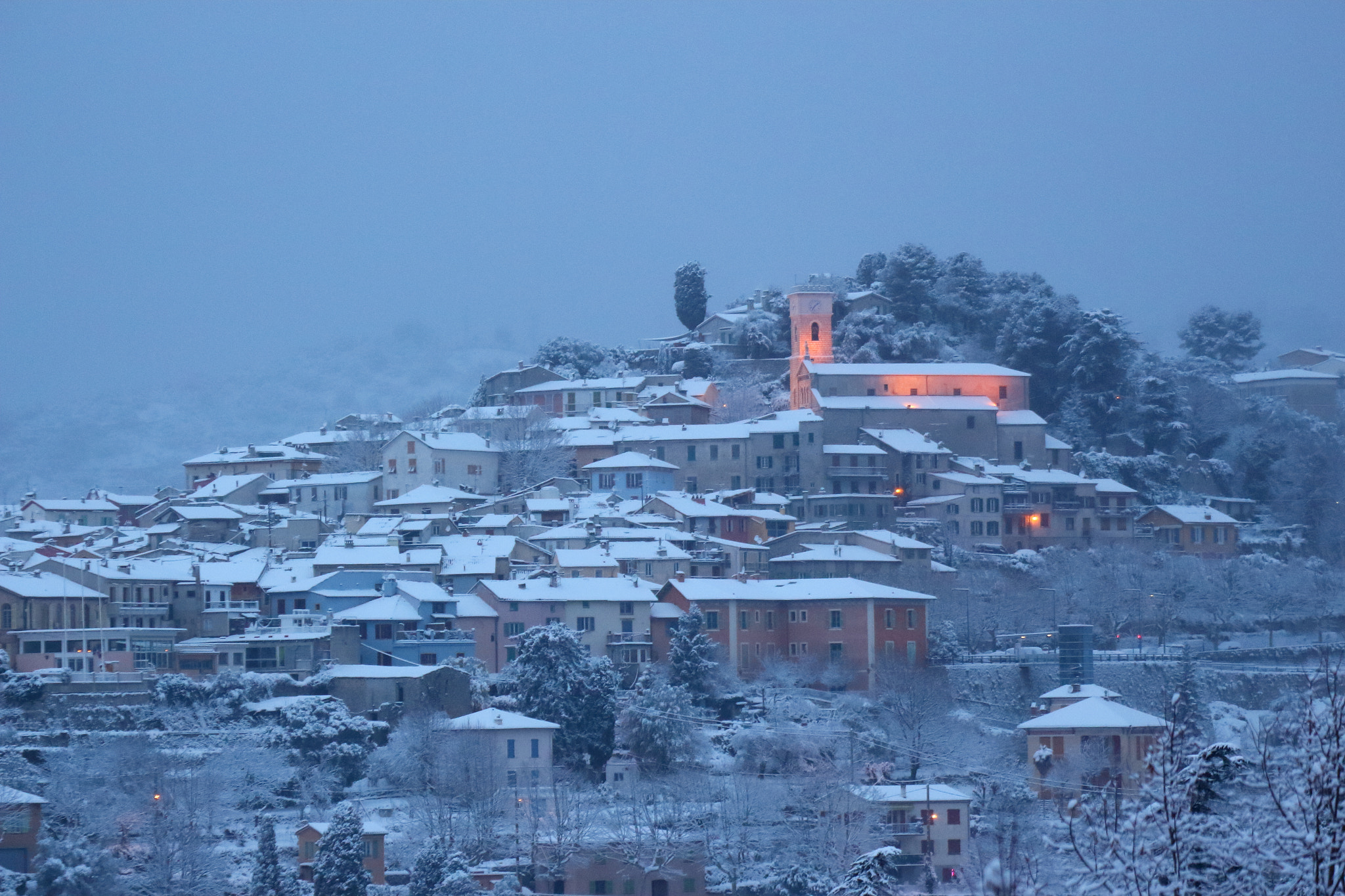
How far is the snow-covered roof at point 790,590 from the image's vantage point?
44.4m

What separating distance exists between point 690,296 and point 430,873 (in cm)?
5163

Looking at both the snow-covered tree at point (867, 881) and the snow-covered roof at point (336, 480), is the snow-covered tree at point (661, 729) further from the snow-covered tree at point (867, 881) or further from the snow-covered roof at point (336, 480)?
the snow-covered roof at point (336, 480)

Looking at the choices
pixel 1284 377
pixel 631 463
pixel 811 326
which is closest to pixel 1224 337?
pixel 1284 377

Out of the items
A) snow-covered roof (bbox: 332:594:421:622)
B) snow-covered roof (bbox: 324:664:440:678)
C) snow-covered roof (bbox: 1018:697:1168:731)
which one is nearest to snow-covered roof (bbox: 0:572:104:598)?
snow-covered roof (bbox: 332:594:421:622)

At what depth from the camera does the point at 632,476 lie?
182 feet

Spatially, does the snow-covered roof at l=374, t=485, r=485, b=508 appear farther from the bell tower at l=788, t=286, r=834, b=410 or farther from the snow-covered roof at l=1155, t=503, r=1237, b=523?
the snow-covered roof at l=1155, t=503, r=1237, b=523

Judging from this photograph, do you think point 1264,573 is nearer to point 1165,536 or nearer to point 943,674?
point 1165,536

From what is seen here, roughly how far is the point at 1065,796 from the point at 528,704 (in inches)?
438

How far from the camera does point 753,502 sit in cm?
5409

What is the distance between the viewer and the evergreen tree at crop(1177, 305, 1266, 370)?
77.8 metres

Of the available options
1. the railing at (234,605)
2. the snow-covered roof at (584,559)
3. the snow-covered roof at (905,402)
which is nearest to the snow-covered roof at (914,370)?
the snow-covered roof at (905,402)

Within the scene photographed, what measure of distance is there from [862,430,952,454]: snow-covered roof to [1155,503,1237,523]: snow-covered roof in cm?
696

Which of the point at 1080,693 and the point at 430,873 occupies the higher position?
the point at 1080,693

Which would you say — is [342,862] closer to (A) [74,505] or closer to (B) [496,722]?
(B) [496,722]
